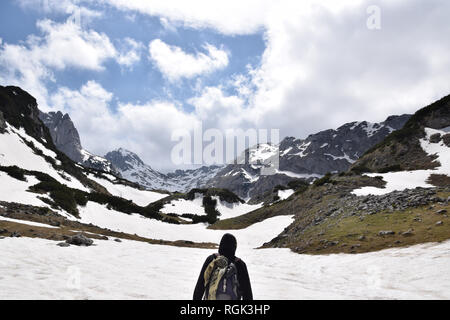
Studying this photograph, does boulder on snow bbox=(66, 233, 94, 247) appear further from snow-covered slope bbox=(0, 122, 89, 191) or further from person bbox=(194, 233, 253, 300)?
snow-covered slope bbox=(0, 122, 89, 191)

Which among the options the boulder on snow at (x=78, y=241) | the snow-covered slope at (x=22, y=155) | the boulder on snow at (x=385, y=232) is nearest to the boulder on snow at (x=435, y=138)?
the boulder on snow at (x=385, y=232)

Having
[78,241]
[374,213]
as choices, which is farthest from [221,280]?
[374,213]

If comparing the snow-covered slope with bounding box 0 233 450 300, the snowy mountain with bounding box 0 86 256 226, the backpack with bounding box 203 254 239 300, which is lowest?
the snow-covered slope with bounding box 0 233 450 300

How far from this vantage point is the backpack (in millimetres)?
5621

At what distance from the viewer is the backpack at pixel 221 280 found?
18.4ft

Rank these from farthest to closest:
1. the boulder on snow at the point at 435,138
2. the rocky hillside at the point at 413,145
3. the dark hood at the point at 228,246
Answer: the boulder on snow at the point at 435,138, the rocky hillside at the point at 413,145, the dark hood at the point at 228,246

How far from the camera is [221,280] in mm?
5715

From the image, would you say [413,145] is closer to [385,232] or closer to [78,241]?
[385,232]

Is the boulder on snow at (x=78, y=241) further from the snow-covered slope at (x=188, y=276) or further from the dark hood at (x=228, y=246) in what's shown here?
the dark hood at (x=228, y=246)

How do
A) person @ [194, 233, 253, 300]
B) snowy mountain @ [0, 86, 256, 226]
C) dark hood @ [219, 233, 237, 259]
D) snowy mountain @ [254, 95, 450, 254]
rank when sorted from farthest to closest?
snowy mountain @ [0, 86, 256, 226] < snowy mountain @ [254, 95, 450, 254] < dark hood @ [219, 233, 237, 259] < person @ [194, 233, 253, 300]

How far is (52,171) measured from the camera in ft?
215

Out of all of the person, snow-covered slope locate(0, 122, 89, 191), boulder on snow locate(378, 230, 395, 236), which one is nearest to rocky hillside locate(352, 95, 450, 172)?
boulder on snow locate(378, 230, 395, 236)

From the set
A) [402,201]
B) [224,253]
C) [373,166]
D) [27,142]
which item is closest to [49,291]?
[224,253]
